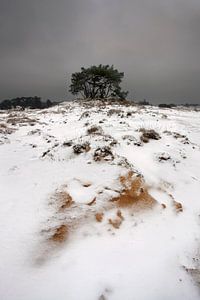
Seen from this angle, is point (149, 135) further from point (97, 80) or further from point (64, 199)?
point (97, 80)

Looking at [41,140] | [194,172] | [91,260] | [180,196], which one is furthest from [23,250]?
[41,140]

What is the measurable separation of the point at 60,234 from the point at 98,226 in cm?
85

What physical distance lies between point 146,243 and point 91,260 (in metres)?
1.23

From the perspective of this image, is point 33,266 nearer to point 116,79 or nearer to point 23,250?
point 23,250

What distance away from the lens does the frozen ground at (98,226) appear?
4117mm

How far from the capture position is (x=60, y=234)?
Answer: 5078 millimetres

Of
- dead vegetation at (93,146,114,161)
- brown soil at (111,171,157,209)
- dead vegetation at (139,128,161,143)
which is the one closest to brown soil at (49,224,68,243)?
brown soil at (111,171,157,209)

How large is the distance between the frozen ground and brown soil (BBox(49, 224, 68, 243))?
20 mm

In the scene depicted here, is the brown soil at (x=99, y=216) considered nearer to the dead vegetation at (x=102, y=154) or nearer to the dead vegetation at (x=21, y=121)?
the dead vegetation at (x=102, y=154)

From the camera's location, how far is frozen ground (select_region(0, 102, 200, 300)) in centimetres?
412

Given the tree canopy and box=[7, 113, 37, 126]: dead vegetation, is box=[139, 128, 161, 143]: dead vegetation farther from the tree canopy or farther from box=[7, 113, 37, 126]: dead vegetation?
the tree canopy

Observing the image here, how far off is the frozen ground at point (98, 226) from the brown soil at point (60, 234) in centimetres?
2

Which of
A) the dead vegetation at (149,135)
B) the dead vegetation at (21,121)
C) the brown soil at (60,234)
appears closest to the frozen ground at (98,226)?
the brown soil at (60,234)

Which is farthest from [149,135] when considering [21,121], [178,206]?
[21,121]
